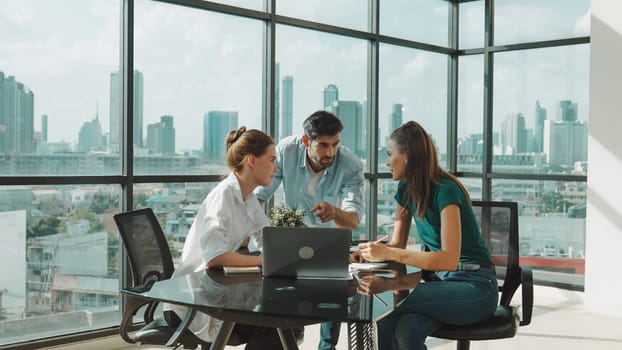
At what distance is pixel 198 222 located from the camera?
2.90 m

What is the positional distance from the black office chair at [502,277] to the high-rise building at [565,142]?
3.01 meters

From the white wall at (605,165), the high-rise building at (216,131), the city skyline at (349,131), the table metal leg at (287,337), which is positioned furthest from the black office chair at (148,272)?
the white wall at (605,165)

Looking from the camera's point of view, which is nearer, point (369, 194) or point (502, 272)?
point (502, 272)

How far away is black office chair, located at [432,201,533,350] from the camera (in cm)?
297

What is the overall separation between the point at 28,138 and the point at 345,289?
250 cm

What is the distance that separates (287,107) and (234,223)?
255 centimetres

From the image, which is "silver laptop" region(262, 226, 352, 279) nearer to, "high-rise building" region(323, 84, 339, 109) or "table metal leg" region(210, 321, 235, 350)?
"table metal leg" region(210, 321, 235, 350)

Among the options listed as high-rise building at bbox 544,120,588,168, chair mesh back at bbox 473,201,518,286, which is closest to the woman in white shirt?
chair mesh back at bbox 473,201,518,286

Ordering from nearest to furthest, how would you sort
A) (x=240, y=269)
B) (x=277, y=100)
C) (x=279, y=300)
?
(x=279, y=300) → (x=240, y=269) → (x=277, y=100)

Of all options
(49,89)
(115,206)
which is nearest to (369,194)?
(115,206)

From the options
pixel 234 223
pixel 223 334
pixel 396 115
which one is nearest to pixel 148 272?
pixel 234 223

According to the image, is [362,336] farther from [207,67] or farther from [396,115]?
[396,115]

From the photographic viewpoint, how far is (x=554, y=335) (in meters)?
5.07

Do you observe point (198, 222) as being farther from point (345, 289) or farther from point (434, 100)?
point (434, 100)
